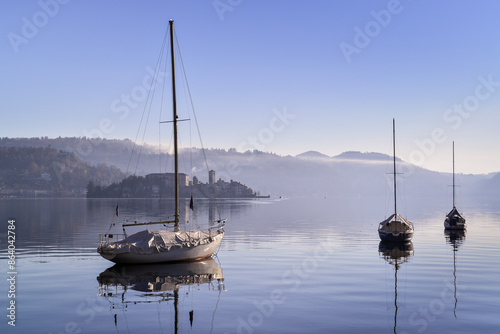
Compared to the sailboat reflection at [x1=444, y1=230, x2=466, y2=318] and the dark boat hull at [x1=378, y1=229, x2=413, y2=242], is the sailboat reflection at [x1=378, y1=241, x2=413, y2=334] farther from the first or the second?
the sailboat reflection at [x1=444, y1=230, x2=466, y2=318]

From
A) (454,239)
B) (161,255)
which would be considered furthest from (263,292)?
(454,239)

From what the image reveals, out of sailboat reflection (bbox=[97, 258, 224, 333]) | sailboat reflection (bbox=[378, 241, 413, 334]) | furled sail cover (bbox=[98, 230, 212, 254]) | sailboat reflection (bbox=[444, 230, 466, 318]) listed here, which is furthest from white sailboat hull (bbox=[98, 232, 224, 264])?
sailboat reflection (bbox=[444, 230, 466, 318])

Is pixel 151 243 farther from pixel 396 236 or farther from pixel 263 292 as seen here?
pixel 396 236

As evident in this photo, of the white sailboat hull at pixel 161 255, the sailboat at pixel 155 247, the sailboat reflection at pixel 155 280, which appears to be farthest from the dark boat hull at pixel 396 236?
the white sailboat hull at pixel 161 255

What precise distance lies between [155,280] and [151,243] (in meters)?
6.04

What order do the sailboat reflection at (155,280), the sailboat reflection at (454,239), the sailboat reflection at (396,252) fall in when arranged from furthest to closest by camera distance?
the sailboat reflection at (454,239)
the sailboat reflection at (396,252)
the sailboat reflection at (155,280)

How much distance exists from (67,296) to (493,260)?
140 feet

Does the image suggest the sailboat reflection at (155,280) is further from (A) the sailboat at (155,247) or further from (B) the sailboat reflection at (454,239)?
(B) the sailboat reflection at (454,239)

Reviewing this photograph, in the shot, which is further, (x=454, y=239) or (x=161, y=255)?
(x=454, y=239)

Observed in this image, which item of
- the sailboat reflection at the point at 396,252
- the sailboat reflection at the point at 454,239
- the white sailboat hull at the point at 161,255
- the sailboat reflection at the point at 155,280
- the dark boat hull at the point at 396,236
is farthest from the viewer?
the dark boat hull at the point at 396,236

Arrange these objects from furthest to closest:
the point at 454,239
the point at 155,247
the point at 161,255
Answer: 1. the point at 454,239
2. the point at 161,255
3. the point at 155,247

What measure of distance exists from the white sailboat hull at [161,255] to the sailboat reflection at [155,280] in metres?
0.57

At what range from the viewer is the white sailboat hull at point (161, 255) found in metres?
43.2

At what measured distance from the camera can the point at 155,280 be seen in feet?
125
